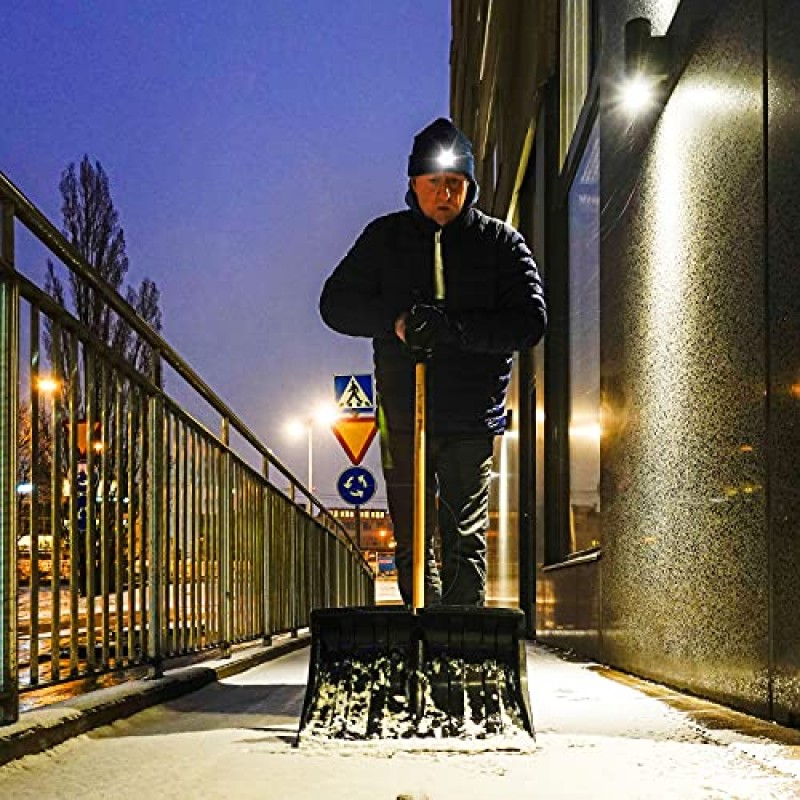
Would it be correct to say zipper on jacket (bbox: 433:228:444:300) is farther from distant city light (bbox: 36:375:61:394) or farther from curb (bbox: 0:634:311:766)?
curb (bbox: 0:634:311:766)

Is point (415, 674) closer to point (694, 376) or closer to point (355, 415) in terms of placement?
point (694, 376)

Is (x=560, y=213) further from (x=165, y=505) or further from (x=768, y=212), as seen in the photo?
(x=768, y=212)

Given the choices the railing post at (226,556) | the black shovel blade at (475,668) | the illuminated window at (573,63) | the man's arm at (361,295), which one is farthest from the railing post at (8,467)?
the illuminated window at (573,63)

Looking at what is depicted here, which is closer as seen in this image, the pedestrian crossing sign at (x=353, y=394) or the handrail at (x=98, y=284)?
the handrail at (x=98, y=284)

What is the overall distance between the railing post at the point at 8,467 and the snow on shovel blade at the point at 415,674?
0.80 m

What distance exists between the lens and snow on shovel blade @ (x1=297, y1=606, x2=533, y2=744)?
4.04 metres

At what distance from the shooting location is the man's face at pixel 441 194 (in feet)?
17.2

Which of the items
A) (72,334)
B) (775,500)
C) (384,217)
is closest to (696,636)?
(775,500)

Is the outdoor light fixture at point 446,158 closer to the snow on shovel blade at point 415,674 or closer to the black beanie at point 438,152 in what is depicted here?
the black beanie at point 438,152

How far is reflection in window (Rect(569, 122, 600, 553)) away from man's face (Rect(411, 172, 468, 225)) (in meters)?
3.28

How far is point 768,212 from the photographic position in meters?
4.40

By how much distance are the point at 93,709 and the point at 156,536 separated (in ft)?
4.59

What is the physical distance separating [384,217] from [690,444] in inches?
55.6

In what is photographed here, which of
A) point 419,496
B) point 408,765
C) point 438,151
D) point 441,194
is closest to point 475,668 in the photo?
point 408,765
